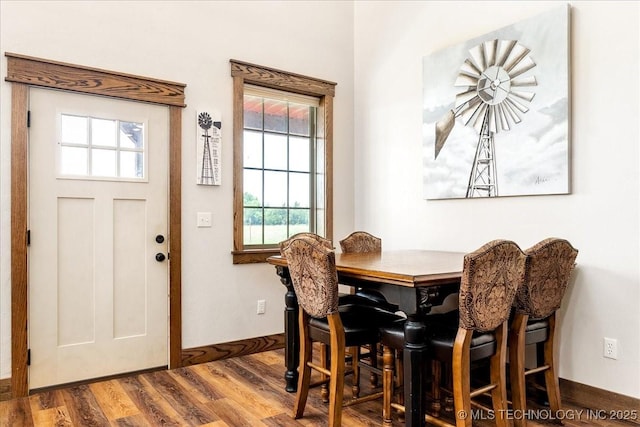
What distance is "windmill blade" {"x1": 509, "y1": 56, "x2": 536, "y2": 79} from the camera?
2.85 meters

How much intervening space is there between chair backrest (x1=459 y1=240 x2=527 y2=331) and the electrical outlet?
97 cm

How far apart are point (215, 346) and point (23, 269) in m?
1.43

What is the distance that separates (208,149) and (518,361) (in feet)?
8.36

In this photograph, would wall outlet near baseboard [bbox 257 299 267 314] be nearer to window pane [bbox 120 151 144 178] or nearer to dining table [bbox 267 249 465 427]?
window pane [bbox 120 151 144 178]

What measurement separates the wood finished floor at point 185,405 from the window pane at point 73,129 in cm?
163

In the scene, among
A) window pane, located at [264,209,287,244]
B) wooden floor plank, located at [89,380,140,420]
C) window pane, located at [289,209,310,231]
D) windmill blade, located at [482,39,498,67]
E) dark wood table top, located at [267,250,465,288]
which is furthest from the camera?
window pane, located at [289,209,310,231]

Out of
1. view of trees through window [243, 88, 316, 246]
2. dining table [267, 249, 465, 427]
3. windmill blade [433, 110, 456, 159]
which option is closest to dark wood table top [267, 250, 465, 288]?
dining table [267, 249, 465, 427]

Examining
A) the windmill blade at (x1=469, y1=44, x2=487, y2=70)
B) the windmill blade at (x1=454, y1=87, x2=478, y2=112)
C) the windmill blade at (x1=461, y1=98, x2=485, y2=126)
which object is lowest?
the windmill blade at (x1=461, y1=98, x2=485, y2=126)

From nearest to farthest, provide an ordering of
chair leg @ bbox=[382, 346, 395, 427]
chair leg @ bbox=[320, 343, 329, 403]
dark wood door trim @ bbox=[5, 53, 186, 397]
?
chair leg @ bbox=[382, 346, 395, 427] → chair leg @ bbox=[320, 343, 329, 403] → dark wood door trim @ bbox=[5, 53, 186, 397]

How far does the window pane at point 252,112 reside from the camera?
3.85 m

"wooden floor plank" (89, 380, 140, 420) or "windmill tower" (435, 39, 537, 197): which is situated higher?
"windmill tower" (435, 39, 537, 197)

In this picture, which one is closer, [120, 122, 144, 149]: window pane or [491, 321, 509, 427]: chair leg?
[491, 321, 509, 427]: chair leg

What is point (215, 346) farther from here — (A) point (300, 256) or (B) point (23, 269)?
(A) point (300, 256)

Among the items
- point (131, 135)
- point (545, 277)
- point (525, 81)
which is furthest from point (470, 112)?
point (131, 135)
